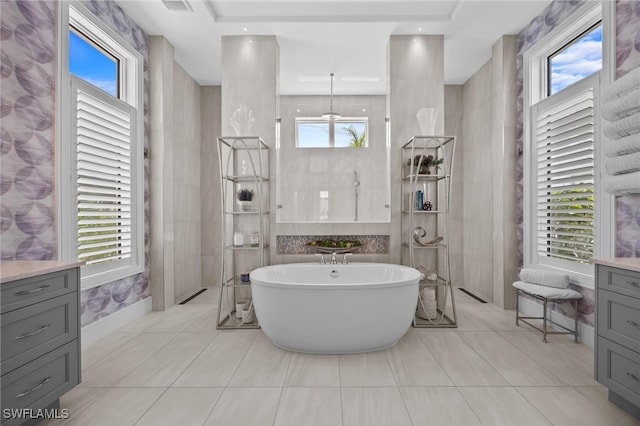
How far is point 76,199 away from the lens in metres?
2.69

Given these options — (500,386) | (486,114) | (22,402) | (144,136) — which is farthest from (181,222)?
(486,114)

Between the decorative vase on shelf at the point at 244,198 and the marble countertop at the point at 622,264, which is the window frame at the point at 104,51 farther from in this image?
the marble countertop at the point at 622,264

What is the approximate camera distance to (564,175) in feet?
10.0

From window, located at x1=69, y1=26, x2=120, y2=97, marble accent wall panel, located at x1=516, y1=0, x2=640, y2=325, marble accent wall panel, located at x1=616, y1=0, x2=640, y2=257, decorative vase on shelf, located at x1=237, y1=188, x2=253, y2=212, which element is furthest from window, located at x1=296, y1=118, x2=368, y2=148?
marble accent wall panel, located at x1=616, y1=0, x2=640, y2=257

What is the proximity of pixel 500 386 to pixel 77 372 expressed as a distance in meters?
2.49

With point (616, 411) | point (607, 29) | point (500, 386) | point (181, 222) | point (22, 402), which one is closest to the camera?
point (22, 402)

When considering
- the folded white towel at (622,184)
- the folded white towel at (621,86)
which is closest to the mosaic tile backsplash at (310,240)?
the folded white towel at (622,184)

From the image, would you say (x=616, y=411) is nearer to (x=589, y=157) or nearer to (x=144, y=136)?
Answer: (x=589, y=157)

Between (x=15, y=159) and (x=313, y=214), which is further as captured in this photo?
(x=313, y=214)

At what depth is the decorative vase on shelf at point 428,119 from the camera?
11.8ft

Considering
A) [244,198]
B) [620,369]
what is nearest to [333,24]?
[244,198]

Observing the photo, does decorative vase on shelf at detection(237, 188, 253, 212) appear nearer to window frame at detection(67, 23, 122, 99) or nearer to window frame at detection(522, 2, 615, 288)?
window frame at detection(67, 23, 122, 99)

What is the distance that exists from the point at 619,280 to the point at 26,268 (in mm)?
3056

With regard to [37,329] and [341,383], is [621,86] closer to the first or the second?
[341,383]
